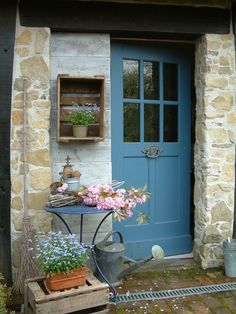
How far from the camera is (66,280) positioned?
8.46 ft

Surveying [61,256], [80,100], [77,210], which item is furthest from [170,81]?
[61,256]

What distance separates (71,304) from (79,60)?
83.9 inches

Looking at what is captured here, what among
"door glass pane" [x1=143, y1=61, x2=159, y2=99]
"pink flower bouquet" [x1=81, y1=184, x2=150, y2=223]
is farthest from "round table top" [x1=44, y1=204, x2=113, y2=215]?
"door glass pane" [x1=143, y1=61, x2=159, y2=99]

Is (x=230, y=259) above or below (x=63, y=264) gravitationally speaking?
below

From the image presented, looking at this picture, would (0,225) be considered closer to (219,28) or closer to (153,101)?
(153,101)

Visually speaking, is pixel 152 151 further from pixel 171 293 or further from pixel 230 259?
pixel 171 293

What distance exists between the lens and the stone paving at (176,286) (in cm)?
289

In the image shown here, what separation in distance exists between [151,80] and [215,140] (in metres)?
0.91

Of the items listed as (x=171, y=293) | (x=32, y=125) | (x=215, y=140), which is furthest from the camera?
(x=215, y=140)

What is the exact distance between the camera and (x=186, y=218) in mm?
4047

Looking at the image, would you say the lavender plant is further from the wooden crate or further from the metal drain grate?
the metal drain grate

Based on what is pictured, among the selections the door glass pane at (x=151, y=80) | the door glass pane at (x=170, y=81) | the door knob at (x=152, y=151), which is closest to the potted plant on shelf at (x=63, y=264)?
the door knob at (x=152, y=151)

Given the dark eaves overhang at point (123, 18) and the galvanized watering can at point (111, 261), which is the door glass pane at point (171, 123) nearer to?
the dark eaves overhang at point (123, 18)

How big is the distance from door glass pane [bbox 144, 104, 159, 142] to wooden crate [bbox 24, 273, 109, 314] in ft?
5.53
